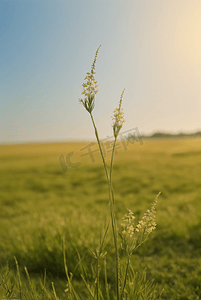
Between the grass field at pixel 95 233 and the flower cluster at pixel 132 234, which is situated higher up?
the flower cluster at pixel 132 234

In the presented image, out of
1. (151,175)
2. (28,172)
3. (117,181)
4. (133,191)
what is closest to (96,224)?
(133,191)

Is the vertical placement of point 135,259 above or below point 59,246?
A: below

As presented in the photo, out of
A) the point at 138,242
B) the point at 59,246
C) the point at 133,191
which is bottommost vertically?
the point at 133,191

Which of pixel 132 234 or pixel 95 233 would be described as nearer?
pixel 132 234

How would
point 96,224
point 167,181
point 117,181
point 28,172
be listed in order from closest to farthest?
point 96,224 → point 167,181 → point 117,181 → point 28,172

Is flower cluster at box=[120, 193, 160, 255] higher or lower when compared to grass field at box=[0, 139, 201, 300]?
higher

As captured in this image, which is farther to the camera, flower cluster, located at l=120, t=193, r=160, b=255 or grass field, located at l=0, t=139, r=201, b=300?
grass field, located at l=0, t=139, r=201, b=300

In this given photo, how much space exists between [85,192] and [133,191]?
2786mm

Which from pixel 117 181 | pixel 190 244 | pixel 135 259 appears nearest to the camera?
pixel 135 259

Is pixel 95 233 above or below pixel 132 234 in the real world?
below

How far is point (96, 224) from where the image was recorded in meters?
5.96

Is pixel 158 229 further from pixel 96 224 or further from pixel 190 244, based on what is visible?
pixel 96 224

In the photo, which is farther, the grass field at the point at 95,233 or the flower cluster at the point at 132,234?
the grass field at the point at 95,233

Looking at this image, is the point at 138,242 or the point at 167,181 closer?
the point at 138,242
